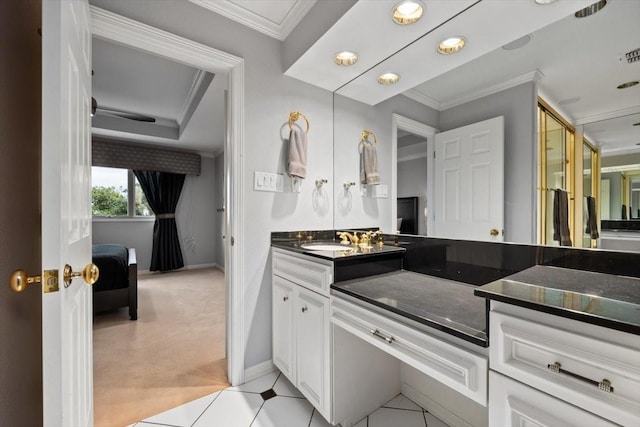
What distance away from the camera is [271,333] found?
1.86 metres

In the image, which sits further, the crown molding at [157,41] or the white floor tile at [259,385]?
the white floor tile at [259,385]

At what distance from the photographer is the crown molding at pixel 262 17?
5.36 ft

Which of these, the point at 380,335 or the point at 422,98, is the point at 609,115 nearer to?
the point at 422,98

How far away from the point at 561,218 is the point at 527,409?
655 millimetres

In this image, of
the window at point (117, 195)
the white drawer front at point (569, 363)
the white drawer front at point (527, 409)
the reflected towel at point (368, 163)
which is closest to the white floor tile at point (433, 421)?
the white drawer front at point (527, 409)

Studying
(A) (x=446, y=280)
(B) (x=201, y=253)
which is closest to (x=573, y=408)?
(A) (x=446, y=280)

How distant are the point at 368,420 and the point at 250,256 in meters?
1.13

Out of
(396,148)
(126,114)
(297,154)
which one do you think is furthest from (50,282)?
(126,114)

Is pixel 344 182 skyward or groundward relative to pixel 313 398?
skyward

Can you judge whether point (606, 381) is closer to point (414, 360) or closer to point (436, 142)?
point (414, 360)

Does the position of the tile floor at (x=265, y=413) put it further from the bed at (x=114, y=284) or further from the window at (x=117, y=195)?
the window at (x=117, y=195)

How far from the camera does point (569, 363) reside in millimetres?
592

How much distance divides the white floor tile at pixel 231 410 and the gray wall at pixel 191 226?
13.8ft

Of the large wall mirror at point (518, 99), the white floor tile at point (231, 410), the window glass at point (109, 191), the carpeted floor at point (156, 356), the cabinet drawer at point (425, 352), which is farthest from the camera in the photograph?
the window glass at point (109, 191)
